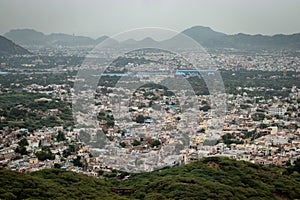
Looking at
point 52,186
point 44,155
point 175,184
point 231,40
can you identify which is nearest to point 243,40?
point 231,40

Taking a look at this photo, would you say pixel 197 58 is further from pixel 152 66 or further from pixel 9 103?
pixel 9 103

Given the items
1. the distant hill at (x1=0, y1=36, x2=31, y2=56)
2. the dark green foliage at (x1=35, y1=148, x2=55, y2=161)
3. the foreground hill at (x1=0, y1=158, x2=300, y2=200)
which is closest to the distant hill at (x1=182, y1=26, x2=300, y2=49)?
the distant hill at (x1=0, y1=36, x2=31, y2=56)

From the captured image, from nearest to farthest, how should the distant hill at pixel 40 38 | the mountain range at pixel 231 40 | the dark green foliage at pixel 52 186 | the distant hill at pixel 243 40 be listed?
the dark green foliage at pixel 52 186, the mountain range at pixel 231 40, the distant hill at pixel 243 40, the distant hill at pixel 40 38

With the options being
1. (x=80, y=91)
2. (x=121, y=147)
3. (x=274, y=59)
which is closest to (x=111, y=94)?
(x=80, y=91)

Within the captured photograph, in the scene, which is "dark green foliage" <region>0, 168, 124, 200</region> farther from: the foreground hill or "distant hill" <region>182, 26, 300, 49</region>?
"distant hill" <region>182, 26, 300, 49</region>

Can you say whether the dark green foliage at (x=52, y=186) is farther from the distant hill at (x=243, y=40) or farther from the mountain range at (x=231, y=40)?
the distant hill at (x=243, y=40)

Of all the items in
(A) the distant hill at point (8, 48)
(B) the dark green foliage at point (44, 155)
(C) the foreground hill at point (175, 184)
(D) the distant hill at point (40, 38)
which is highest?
(D) the distant hill at point (40, 38)

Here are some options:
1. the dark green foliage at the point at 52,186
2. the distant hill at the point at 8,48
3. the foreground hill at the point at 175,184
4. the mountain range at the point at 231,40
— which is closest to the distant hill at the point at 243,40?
the mountain range at the point at 231,40

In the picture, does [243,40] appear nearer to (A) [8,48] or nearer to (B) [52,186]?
(A) [8,48]

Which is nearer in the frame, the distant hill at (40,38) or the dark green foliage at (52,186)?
the dark green foliage at (52,186)
